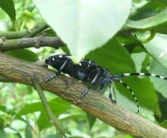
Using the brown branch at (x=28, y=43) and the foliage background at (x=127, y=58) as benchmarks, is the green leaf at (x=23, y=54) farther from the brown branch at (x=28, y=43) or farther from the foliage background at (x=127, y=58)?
the brown branch at (x=28, y=43)

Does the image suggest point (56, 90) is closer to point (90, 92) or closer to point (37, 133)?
point (90, 92)

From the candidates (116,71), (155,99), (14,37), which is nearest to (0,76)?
(14,37)

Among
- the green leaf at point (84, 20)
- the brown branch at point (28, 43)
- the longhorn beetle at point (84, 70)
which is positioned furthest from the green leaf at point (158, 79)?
the green leaf at point (84, 20)

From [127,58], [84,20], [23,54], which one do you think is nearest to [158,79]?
[127,58]

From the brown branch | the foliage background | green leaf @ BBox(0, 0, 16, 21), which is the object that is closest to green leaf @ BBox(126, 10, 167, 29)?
the foliage background

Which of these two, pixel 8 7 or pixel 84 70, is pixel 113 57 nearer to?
pixel 84 70

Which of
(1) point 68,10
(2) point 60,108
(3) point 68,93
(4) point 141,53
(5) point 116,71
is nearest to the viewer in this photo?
(1) point 68,10
